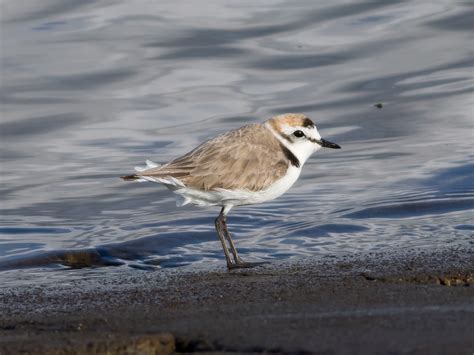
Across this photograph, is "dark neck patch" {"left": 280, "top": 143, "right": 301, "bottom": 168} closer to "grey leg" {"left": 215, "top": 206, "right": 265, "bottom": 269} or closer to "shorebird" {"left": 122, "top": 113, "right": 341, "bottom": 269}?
"shorebird" {"left": 122, "top": 113, "right": 341, "bottom": 269}

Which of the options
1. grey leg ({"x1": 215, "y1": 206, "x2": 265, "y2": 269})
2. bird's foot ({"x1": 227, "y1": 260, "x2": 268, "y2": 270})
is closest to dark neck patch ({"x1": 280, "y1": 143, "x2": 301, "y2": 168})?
grey leg ({"x1": 215, "y1": 206, "x2": 265, "y2": 269})

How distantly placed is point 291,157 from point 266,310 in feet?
8.24

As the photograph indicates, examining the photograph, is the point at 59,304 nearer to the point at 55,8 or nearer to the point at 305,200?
the point at 305,200

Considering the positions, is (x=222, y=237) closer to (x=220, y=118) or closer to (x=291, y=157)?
(x=291, y=157)

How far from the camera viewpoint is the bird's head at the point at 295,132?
7020 mm

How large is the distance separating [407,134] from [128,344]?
23.1 feet

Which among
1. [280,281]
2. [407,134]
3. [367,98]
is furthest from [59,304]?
[367,98]

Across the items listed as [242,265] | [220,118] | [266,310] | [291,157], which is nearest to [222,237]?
[242,265]

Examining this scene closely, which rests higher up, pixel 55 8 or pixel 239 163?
pixel 55 8

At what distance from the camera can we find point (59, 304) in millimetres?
5152

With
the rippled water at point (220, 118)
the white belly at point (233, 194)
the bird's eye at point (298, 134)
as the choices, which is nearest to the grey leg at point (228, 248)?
the white belly at point (233, 194)

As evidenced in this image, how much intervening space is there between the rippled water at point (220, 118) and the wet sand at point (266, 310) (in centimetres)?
103

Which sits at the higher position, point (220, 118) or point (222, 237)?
point (220, 118)

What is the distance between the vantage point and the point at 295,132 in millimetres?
7027
